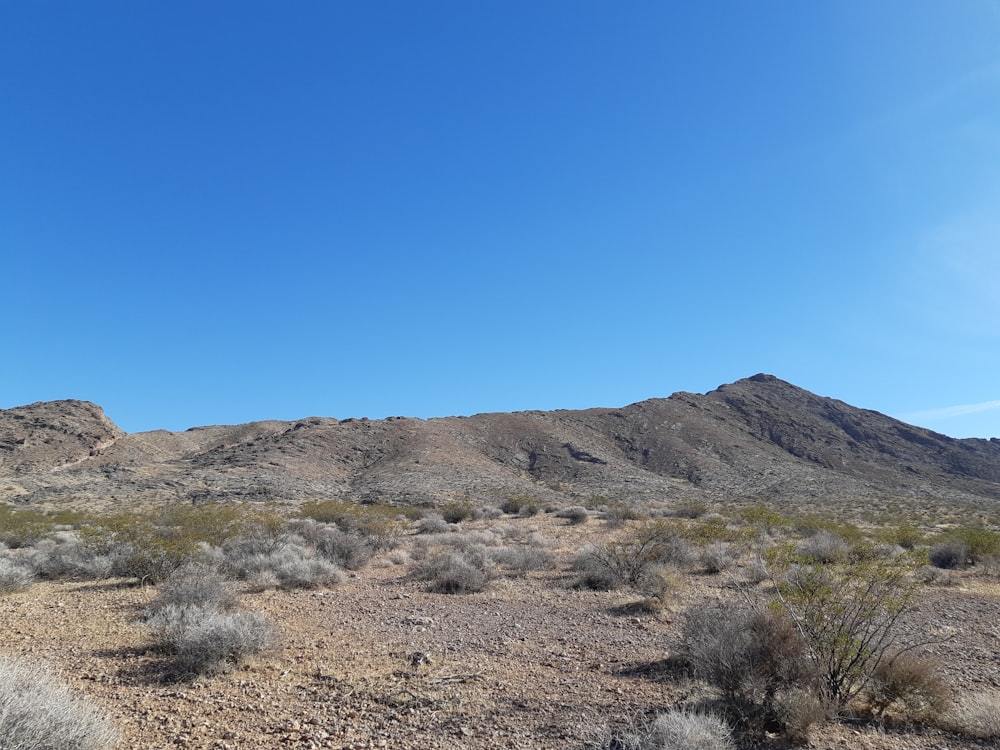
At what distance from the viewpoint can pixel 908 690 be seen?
633cm

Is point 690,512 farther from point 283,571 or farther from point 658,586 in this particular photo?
point 283,571

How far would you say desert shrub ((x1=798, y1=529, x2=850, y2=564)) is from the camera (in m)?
16.5

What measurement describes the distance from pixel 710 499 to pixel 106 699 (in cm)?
4834

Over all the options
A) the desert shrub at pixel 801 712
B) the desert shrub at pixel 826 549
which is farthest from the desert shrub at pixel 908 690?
the desert shrub at pixel 826 549

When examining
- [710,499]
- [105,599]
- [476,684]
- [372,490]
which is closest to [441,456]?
[372,490]

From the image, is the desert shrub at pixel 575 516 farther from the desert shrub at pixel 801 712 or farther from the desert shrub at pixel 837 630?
the desert shrub at pixel 801 712

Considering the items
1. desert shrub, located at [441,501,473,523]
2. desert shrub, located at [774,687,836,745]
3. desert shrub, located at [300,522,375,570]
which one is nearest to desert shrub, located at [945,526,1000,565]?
desert shrub, located at [774,687,836,745]

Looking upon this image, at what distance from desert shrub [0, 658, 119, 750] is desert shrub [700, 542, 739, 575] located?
1424 centimetres

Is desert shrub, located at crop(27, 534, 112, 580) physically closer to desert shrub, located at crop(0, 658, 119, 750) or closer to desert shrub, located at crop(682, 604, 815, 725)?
desert shrub, located at crop(0, 658, 119, 750)

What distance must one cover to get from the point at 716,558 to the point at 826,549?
3933mm

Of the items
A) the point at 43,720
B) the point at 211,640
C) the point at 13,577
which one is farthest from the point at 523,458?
the point at 43,720

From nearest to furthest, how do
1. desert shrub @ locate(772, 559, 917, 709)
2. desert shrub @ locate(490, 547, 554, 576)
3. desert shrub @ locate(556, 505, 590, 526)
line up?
1. desert shrub @ locate(772, 559, 917, 709)
2. desert shrub @ locate(490, 547, 554, 576)
3. desert shrub @ locate(556, 505, 590, 526)

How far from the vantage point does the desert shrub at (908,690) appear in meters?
6.13

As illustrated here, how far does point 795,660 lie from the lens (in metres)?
6.27
